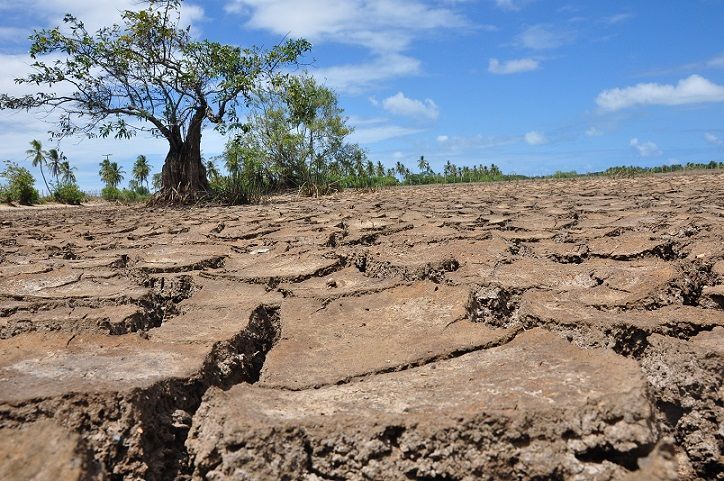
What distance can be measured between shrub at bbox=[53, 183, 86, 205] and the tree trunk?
738 cm

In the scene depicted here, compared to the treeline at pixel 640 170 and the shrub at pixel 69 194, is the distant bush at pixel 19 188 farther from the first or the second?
the treeline at pixel 640 170

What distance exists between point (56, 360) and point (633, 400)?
1295 millimetres

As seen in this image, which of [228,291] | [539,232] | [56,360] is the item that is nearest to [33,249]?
[228,291]

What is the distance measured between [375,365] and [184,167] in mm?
9401

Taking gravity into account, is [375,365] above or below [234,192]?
below

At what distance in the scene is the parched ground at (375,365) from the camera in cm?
103

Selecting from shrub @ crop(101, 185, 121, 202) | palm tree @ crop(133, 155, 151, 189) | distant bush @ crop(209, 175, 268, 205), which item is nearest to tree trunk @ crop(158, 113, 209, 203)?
distant bush @ crop(209, 175, 268, 205)

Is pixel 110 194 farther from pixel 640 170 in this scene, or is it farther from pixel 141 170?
pixel 141 170

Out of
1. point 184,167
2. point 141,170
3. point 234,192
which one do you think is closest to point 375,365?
point 234,192

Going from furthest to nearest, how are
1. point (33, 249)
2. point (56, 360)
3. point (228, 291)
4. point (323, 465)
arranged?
point (33, 249) → point (228, 291) → point (56, 360) → point (323, 465)

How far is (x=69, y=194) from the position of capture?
650 inches

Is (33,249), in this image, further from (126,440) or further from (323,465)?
(323,465)

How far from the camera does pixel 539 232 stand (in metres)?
3.68

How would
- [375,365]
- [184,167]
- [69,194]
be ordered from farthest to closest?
[69,194] < [184,167] < [375,365]
